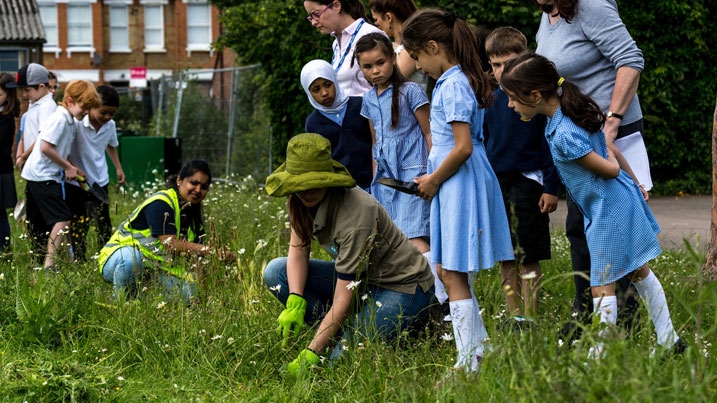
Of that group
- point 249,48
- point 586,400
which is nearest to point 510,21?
point 249,48

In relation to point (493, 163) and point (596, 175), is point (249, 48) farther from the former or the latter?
point (596, 175)

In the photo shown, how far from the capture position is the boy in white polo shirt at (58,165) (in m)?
7.72

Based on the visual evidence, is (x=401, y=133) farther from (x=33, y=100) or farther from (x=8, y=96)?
(x=33, y=100)

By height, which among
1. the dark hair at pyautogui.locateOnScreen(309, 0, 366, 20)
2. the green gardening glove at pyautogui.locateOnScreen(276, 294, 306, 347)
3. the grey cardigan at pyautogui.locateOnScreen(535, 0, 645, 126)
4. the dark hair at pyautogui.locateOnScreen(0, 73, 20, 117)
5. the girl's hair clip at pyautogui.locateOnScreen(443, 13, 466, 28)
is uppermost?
the dark hair at pyautogui.locateOnScreen(309, 0, 366, 20)

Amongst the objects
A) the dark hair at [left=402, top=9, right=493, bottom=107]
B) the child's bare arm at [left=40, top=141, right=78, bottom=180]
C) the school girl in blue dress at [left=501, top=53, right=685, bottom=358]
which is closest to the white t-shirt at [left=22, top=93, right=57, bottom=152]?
the child's bare arm at [left=40, top=141, right=78, bottom=180]

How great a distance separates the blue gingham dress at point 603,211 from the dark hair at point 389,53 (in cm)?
122

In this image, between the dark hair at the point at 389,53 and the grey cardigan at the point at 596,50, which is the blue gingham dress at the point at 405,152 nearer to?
the dark hair at the point at 389,53

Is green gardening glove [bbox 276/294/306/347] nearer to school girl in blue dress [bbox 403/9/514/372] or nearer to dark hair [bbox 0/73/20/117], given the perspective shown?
school girl in blue dress [bbox 403/9/514/372]

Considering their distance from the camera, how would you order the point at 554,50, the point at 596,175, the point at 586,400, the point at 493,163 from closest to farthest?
1. the point at 586,400
2. the point at 596,175
3. the point at 554,50
4. the point at 493,163

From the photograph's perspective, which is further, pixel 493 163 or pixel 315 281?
pixel 493 163

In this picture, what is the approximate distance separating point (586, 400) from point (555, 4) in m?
2.59

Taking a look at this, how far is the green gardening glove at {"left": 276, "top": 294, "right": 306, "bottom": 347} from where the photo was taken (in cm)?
468

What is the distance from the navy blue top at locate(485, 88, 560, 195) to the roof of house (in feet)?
64.3

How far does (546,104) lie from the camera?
Result: 14.3ft
